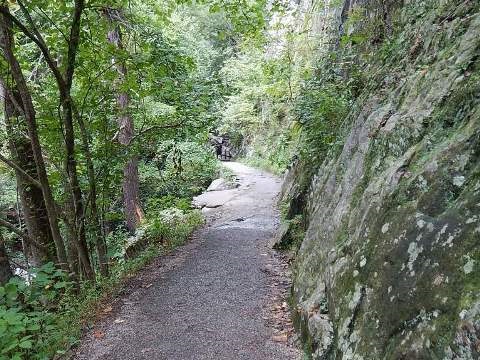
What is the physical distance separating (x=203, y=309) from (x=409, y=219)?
3308mm

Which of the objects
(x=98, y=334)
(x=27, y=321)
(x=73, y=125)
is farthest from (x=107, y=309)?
(x=73, y=125)

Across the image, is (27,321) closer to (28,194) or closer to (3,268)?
(3,268)

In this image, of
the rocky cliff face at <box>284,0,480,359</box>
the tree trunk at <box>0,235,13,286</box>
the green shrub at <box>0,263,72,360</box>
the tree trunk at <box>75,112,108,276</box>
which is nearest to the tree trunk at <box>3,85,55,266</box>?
the tree trunk at <box>0,235,13,286</box>

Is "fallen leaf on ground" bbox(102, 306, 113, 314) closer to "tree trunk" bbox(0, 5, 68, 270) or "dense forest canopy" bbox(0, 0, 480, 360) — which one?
"dense forest canopy" bbox(0, 0, 480, 360)

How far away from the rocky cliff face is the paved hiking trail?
1.85ft

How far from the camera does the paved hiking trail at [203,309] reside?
4.23 metres

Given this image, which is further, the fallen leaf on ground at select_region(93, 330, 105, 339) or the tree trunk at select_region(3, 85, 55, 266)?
the tree trunk at select_region(3, 85, 55, 266)

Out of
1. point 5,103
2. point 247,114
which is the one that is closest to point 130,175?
point 5,103

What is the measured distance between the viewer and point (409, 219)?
2.73 meters

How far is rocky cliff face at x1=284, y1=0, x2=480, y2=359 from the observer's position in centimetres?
211

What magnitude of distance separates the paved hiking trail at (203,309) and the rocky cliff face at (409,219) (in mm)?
565

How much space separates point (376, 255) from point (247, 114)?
2053cm

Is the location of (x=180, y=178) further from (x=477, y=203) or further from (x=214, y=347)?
(x=477, y=203)

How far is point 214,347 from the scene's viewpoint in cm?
423
